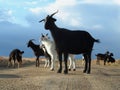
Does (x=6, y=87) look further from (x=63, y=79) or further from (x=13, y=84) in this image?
(x=63, y=79)

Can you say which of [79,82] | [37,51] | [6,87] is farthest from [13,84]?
[37,51]

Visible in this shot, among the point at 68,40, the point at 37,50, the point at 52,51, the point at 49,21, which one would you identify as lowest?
the point at 52,51

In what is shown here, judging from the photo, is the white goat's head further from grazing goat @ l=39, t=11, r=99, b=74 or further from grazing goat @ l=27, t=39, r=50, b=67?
grazing goat @ l=27, t=39, r=50, b=67

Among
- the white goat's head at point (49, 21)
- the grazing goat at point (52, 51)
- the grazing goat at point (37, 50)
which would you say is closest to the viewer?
the white goat's head at point (49, 21)

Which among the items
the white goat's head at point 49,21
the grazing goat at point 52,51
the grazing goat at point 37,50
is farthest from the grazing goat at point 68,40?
the grazing goat at point 37,50

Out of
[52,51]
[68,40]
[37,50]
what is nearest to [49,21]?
[68,40]

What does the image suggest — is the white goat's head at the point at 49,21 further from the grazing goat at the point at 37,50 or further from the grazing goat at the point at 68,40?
the grazing goat at the point at 37,50

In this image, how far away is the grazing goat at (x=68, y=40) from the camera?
2716 centimetres

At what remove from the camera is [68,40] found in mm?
27250

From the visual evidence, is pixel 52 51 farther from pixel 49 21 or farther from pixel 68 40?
pixel 49 21

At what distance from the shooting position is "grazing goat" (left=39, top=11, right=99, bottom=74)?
27156 mm

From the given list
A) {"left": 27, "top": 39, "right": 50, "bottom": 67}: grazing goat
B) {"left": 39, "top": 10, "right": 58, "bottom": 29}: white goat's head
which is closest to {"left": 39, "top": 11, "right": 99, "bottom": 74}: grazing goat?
{"left": 39, "top": 10, "right": 58, "bottom": 29}: white goat's head

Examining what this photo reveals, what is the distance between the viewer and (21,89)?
18.5 meters

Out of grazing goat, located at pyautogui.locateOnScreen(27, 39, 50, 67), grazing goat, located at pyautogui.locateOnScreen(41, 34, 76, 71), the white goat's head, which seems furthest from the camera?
grazing goat, located at pyautogui.locateOnScreen(27, 39, 50, 67)
